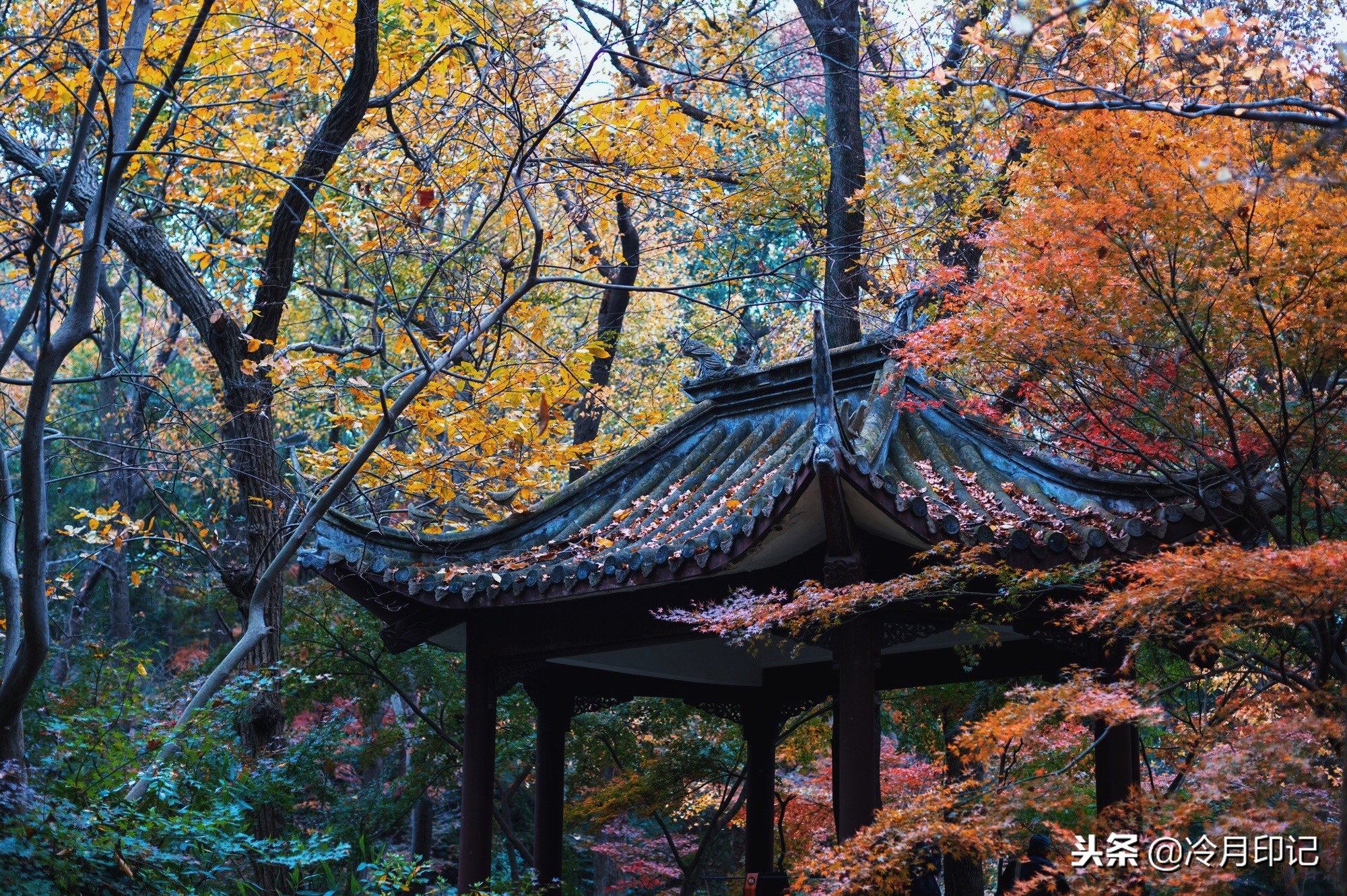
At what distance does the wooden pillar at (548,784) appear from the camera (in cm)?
801

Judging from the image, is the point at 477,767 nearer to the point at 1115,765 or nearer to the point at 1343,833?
the point at 1115,765

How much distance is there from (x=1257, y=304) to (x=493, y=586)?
13.0 ft

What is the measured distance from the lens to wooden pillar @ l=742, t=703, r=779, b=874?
8.55 m

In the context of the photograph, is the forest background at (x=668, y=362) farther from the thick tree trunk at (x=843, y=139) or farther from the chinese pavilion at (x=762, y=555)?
the chinese pavilion at (x=762, y=555)

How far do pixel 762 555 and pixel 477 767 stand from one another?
96.6 inches

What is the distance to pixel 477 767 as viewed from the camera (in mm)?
6992

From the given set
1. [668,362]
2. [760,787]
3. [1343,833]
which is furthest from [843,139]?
[1343,833]

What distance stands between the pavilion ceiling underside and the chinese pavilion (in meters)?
0.01

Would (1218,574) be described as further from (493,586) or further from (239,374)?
(239,374)

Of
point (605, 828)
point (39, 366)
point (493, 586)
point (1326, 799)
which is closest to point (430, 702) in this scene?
point (605, 828)

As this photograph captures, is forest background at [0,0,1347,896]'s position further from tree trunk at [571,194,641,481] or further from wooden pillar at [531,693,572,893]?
wooden pillar at [531,693,572,893]

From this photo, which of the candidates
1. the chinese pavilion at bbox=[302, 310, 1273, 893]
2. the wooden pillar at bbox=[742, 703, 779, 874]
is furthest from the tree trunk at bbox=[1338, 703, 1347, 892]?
the wooden pillar at bbox=[742, 703, 779, 874]

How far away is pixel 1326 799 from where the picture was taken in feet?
15.6

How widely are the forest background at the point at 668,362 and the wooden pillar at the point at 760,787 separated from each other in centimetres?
131
